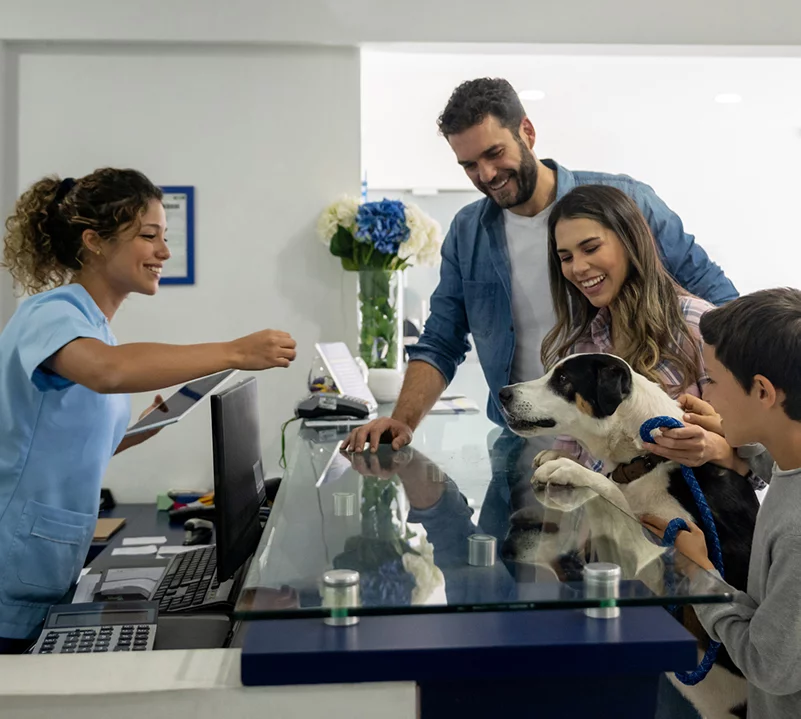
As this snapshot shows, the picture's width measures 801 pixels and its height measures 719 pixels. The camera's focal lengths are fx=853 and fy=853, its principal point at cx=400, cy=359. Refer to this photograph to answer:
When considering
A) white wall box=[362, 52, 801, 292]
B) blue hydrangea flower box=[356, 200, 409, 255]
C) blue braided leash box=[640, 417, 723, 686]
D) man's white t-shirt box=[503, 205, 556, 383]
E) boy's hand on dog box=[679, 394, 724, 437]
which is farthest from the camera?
white wall box=[362, 52, 801, 292]

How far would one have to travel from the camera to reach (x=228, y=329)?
138 inches

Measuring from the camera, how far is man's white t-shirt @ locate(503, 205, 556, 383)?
2.27 meters

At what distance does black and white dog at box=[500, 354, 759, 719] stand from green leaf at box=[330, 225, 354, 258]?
179 centimetres

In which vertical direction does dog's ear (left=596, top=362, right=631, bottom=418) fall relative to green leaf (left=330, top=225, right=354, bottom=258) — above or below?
below

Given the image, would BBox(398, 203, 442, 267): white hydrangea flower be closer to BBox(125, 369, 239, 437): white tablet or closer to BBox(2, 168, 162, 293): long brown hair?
BBox(125, 369, 239, 437): white tablet

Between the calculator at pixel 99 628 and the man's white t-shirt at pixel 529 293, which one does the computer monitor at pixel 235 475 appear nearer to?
the calculator at pixel 99 628

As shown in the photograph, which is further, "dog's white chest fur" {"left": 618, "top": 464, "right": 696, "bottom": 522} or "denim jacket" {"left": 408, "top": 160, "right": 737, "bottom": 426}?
"denim jacket" {"left": 408, "top": 160, "right": 737, "bottom": 426}

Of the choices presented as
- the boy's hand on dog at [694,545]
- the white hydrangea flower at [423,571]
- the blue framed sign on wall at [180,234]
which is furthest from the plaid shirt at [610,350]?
the blue framed sign on wall at [180,234]

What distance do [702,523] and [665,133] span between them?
14.4ft

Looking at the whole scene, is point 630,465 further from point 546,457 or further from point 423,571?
point 423,571

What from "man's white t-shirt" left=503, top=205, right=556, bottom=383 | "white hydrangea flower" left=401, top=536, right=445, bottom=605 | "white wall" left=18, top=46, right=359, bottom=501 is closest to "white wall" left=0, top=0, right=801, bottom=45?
"white wall" left=18, top=46, right=359, bottom=501

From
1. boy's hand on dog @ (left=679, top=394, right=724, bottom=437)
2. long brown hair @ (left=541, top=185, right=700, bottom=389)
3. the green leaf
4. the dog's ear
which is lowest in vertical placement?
boy's hand on dog @ (left=679, top=394, right=724, bottom=437)

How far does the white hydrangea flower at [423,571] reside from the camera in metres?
0.85

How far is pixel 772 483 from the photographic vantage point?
121 centimetres
